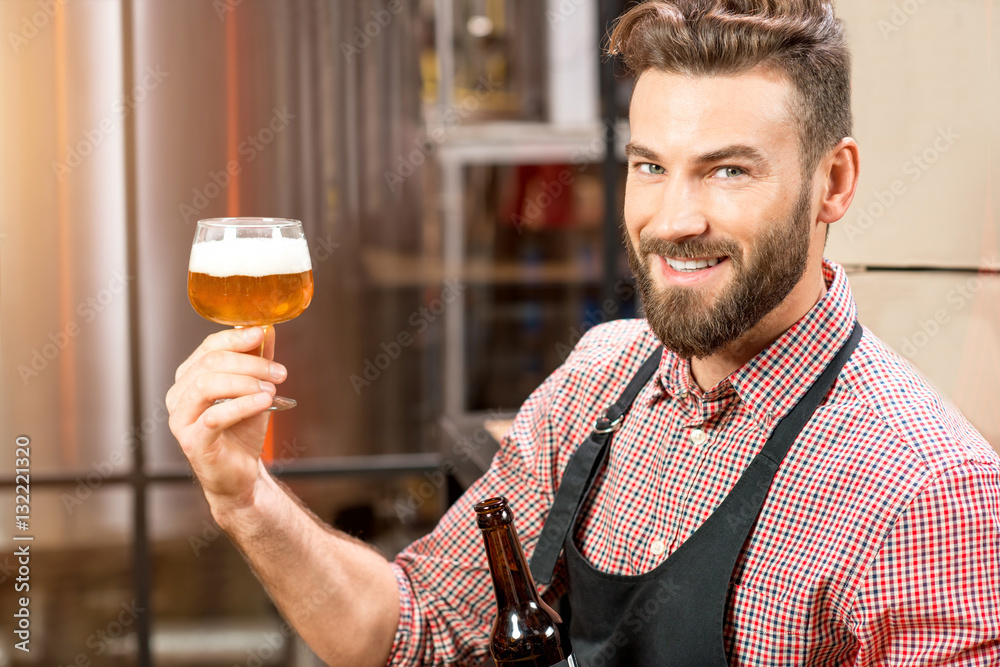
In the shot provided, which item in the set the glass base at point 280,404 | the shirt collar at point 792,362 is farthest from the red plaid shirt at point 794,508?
the glass base at point 280,404

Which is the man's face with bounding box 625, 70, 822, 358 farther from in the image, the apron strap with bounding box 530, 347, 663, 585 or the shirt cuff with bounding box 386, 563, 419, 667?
the shirt cuff with bounding box 386, 563, 419, 667

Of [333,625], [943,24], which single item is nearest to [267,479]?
[333,625]

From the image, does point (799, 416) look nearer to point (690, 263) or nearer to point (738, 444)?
point (738, 444)

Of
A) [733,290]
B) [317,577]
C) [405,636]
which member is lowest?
[405,636]

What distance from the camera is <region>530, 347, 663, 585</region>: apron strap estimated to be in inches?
52.3

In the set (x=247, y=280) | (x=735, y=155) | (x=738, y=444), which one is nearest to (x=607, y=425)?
(x=738, y=444)

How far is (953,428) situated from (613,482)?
0.45m

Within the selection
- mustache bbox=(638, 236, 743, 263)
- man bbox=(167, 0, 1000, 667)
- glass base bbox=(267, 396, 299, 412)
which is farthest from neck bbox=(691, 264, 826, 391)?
glass base bbox=(267, 396, 299, 412)

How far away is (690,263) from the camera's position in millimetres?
1156

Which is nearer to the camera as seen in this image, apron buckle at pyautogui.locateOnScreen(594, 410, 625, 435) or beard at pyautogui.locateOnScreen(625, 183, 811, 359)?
beard at pyautogui.locateOnScreen(625, 183, 811, 359)

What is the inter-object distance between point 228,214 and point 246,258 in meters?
1.93

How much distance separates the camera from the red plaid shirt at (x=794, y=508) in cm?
100

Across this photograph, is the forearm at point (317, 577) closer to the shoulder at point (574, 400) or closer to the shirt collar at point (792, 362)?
the shoulder at point (574, 400)

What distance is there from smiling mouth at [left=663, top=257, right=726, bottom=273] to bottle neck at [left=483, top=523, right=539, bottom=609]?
1.25ft
